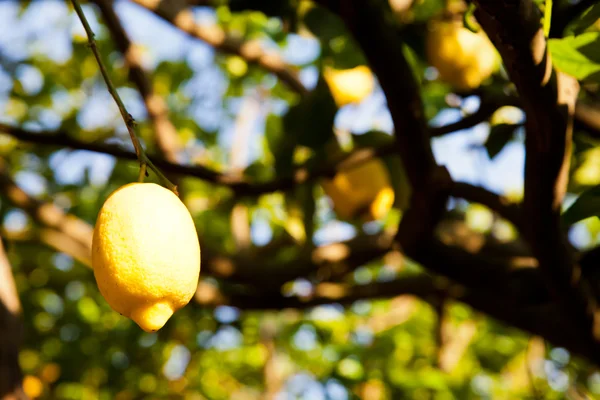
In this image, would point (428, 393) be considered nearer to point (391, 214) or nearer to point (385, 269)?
point (391, 214)

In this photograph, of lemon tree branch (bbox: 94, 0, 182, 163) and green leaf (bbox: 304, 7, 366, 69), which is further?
lemon tree branch (bbox: 94, 0, 182, 163)

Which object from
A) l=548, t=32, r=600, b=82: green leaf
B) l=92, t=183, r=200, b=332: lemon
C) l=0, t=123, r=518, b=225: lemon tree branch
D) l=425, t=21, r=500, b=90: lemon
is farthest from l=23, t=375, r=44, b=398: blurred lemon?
l=548, t=32, r=600, b=82: green leaf

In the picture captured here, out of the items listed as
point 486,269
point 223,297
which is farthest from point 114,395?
point 486,269

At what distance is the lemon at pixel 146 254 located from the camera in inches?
22.8

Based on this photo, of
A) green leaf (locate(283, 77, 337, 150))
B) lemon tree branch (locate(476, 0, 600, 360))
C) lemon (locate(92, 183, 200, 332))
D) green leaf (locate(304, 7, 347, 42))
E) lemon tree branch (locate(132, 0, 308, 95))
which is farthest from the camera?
lemon tree branch (locate(132, 0, 308, 95))

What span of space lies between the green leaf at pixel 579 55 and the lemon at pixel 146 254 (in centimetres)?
49

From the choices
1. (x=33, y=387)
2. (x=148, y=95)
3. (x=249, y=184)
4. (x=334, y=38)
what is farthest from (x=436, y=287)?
(x=33, y=387)

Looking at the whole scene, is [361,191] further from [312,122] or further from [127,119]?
[127,119]

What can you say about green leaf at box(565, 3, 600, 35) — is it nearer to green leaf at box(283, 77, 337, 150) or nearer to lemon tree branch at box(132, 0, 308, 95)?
green leaf at box(283, 77, 337, 150)

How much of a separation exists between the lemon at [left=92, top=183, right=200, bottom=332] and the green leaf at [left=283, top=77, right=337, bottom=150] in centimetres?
91

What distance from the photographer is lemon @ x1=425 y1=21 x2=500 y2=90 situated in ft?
5.07

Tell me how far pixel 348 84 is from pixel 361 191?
31cm

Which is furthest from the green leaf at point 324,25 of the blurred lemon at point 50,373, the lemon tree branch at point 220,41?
the blurred lemon at point 50,373

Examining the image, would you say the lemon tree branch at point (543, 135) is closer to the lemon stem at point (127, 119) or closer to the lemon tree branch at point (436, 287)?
the lemon tree branch at point (436, 287)
